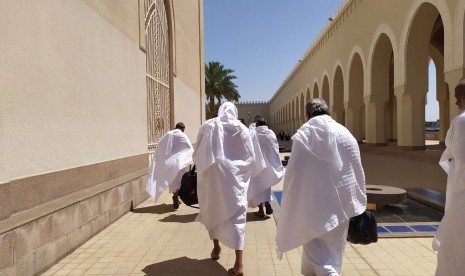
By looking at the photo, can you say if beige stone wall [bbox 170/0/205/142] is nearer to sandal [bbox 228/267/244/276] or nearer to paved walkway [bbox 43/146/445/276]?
paved walkway [bbox 43/146/445/276]

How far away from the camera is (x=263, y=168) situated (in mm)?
5863

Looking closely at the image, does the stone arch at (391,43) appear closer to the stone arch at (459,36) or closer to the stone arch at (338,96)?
the stone arch at (459,36)

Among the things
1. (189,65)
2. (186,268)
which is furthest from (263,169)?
(189,65)

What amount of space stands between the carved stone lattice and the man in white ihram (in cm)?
608

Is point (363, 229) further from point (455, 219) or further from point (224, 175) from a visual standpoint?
point (224, 175)

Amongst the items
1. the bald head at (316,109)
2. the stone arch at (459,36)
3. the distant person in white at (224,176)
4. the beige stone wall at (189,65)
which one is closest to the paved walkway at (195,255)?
the distant person in white at (224,176)

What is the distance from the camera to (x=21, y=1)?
11.6ft

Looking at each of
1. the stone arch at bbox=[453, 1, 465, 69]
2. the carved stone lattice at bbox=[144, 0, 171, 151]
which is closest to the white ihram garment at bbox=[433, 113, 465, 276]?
the carved stone lattice at bbox=[144, 0, 171, 151]

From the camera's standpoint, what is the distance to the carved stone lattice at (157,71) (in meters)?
8.67

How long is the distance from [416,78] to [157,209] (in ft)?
35.4

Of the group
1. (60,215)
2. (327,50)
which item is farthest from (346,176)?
(327,50)

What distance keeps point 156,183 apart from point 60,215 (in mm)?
2682

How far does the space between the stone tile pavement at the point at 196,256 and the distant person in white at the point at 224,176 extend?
0.34 metres

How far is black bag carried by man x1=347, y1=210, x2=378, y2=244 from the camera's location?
2.79 meters
